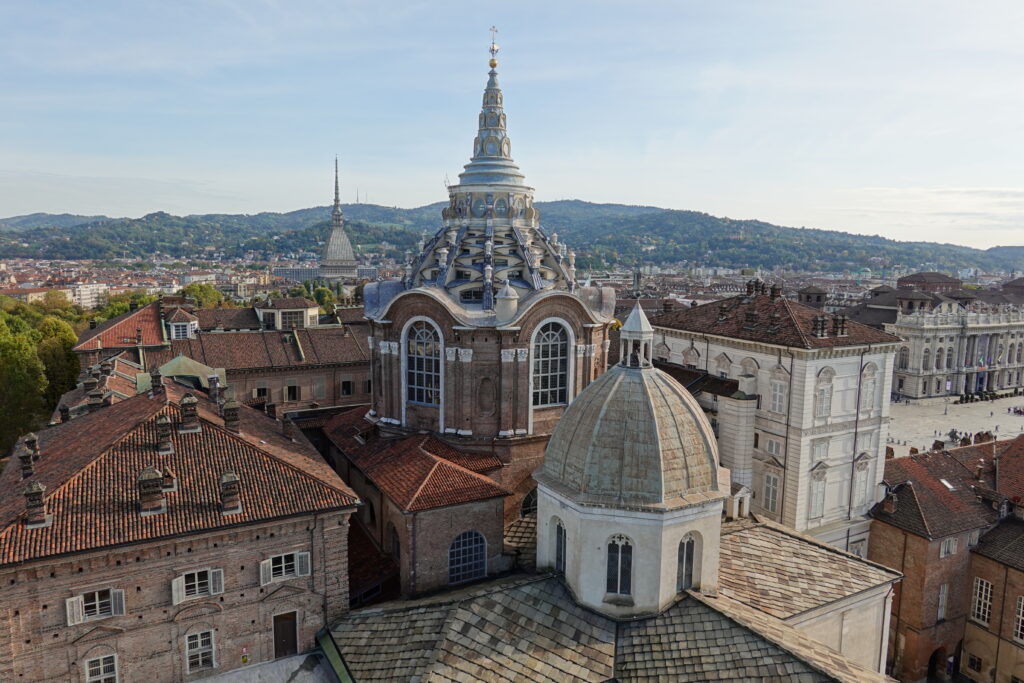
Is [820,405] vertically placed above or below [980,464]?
above

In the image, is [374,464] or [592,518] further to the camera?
[374,464]

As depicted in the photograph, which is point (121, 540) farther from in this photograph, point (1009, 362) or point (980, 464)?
point (1009, 362)

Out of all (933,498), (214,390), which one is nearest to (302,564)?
(214,390)

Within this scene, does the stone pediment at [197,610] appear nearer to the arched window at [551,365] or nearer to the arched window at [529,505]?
the arched window at [529,505]

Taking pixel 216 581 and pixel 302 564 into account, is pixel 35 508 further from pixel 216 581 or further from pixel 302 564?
pixel 302 564

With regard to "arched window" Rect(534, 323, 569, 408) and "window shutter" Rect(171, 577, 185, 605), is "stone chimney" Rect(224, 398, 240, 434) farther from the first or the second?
"arched window" Rect(534, 323, 569, 408)

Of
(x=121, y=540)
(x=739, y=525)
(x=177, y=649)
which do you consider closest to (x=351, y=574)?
(x=177, y=649)

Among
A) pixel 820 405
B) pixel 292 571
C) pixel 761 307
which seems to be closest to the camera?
pixel 292 571
